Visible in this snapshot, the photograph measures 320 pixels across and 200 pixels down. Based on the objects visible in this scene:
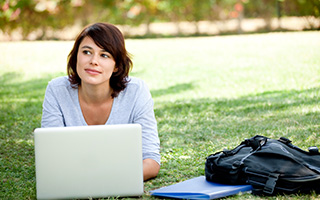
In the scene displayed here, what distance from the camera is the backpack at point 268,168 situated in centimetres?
276

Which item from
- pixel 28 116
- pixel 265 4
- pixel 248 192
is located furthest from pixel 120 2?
pixel 248 192

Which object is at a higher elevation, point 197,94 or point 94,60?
point 94,60

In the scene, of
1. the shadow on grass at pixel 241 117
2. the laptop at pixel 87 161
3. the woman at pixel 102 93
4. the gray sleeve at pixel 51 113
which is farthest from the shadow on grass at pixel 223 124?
the gray sleeve at pixel 51 113

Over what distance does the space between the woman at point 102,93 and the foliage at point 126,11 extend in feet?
32.8

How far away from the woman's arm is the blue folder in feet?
0.81

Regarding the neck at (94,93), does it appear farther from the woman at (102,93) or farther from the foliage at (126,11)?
the foliage at (126,11)

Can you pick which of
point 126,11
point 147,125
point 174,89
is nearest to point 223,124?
point 147,125

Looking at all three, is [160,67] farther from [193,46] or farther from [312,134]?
[312,134]

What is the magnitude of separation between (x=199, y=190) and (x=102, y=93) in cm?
108

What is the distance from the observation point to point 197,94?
6.77 meters

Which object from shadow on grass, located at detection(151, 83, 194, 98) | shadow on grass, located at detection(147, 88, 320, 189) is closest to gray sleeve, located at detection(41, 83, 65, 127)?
shadow on grass, located at detection(147, 88, 320, 189)

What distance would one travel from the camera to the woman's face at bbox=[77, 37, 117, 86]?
10.5 ft

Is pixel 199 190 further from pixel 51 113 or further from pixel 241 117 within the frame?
pixel 241 117

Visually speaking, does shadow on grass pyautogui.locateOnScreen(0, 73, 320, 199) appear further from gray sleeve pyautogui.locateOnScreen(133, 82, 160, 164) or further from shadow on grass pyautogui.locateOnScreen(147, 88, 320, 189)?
gray sleeve pyautogui.locateOnScreen(133, 82, 160, 164)
